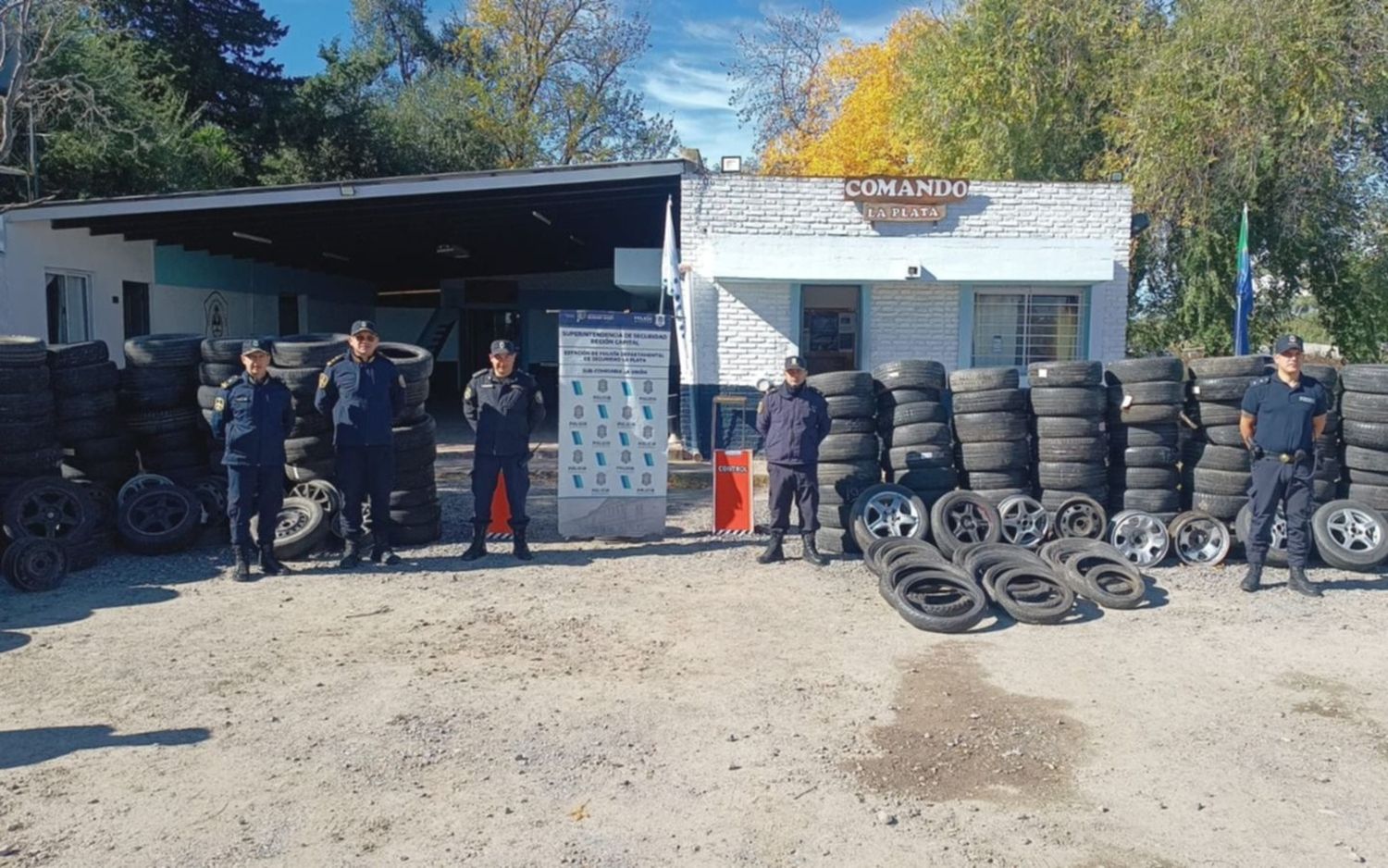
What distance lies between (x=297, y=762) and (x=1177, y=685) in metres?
4.72

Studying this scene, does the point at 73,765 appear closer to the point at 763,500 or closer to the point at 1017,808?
the point at 1017,808

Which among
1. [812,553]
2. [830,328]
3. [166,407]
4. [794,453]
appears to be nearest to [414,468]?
[166,407]

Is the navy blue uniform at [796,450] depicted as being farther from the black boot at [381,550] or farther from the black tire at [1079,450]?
the black boot at [381,550]

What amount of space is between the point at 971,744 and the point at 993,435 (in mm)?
4294

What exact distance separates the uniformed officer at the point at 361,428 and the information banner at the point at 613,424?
5.42 ft

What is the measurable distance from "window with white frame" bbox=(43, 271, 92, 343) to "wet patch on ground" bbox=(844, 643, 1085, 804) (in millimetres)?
14131

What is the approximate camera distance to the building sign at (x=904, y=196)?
14031 mm

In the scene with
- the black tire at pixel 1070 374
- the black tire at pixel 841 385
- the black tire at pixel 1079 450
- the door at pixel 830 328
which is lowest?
the black tire at pixel 1079 450

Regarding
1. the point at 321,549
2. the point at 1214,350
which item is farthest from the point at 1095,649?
the point at 1214,350

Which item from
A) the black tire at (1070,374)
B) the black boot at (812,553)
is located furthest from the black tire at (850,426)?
the black tire at (1070,374)

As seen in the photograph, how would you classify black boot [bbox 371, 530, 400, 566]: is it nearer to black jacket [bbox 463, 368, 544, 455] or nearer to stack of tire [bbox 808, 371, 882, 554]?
black jacket [bbox 463, 368, 544, 455]

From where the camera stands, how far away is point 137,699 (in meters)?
5.23

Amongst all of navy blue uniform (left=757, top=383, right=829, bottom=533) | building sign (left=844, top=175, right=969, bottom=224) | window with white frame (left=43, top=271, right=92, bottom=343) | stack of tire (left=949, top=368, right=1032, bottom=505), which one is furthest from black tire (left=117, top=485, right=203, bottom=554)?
building sign (left=844, top=175, right=969, bottom=224)

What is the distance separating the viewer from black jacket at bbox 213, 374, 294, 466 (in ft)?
25.2
